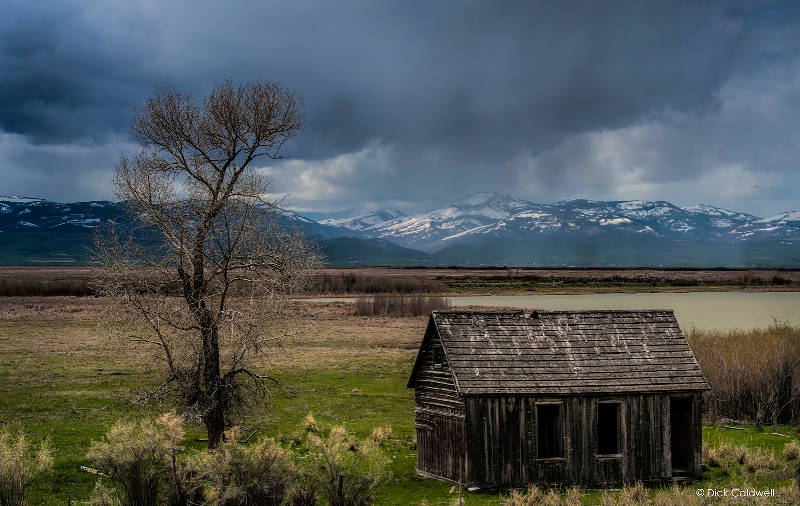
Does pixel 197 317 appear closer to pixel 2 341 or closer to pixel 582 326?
pixel 582 326

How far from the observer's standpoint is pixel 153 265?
22938 millimetres

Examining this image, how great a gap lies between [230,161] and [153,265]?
403 centimetres

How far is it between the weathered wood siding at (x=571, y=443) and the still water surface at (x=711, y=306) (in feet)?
100

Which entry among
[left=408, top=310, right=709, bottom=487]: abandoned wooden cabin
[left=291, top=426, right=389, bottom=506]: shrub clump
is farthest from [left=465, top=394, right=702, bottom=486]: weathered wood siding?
[left=291, top=426, right=389, bottom=506]: shrub clump

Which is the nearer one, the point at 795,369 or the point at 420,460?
the point at 420,460

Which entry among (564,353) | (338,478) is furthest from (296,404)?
(338,478)

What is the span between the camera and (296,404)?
3559cm

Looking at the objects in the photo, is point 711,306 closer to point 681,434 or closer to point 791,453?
point 791,453

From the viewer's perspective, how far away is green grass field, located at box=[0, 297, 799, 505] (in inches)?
893

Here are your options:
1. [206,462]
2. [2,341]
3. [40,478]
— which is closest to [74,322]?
[2,341]

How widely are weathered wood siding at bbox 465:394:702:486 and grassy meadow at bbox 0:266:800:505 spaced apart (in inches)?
27.6

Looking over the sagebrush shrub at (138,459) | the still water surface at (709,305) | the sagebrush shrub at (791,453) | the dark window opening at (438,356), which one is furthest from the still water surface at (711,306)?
the sagebrush shrub at (138,459)

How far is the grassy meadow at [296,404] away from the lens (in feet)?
74.0

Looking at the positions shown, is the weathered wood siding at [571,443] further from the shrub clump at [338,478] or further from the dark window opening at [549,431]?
the shrub clump at [338,478]
